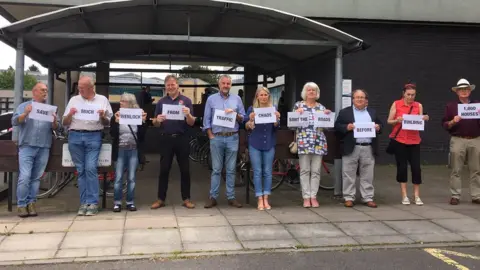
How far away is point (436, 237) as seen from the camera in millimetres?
5332

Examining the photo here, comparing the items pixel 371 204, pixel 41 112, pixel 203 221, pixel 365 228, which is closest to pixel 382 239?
pixel 365 228

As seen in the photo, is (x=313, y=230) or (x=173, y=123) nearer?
(x=313, y=230)

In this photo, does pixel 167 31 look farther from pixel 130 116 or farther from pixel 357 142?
pixel 357 142

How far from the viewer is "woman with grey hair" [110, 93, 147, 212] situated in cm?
627

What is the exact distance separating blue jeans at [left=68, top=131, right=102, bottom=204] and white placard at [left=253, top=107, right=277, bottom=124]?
222cm

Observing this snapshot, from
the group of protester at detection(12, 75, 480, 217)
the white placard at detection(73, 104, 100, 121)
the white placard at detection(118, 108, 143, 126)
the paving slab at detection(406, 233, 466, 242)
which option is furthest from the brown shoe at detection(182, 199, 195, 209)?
the paving slab at detection(406, 233, 466, 242)

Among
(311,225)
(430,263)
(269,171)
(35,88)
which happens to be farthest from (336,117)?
(35,88)

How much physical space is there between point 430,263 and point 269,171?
269 cm

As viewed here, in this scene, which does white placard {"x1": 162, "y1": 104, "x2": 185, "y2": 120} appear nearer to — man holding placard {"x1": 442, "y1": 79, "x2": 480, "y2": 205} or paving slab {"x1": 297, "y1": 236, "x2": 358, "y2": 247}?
paving slab {"x1": 297, "y1": 236, "x2": 358, "y2": 247}

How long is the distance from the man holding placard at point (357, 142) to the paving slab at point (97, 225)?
11.2 ft

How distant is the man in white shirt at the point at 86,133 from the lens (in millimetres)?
5992

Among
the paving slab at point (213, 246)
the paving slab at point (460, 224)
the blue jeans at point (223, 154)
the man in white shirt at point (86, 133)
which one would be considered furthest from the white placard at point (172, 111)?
the paving slab at point (460, 224)

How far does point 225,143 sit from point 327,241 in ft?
6.98

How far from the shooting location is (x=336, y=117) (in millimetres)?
7199
